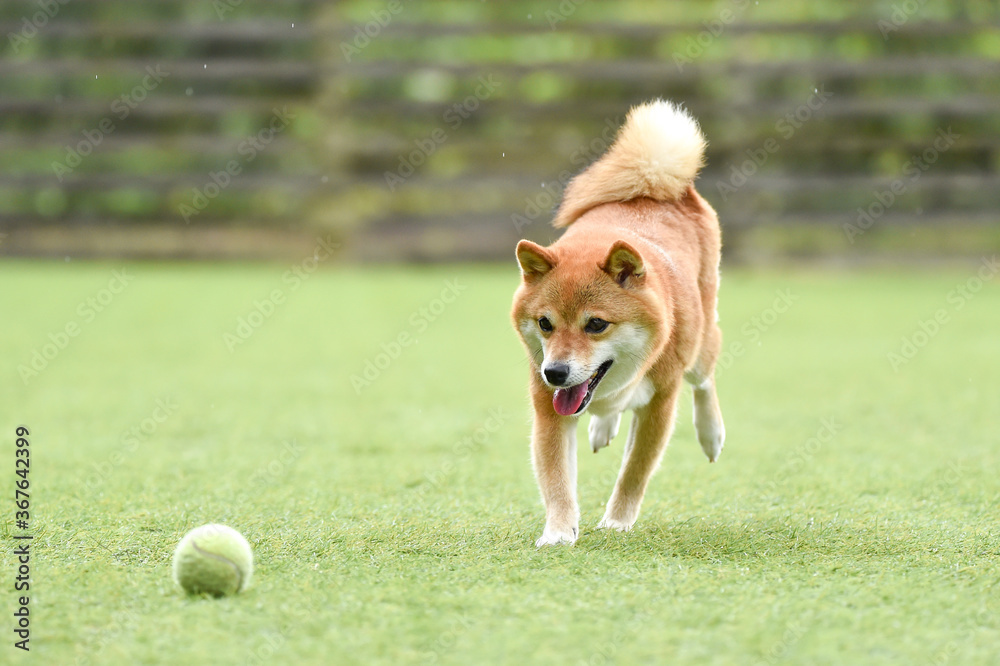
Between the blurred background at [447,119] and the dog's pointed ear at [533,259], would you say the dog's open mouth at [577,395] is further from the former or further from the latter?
the blurred background at [447,119]

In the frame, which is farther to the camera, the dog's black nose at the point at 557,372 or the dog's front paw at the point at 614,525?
the dog's front paw at the point at 614,525

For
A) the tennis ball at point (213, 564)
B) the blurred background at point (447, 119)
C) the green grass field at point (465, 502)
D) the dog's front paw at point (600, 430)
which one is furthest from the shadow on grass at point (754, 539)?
the blurred background at point (447, 119)

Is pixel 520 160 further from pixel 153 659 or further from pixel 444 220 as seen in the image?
pixel 153 659

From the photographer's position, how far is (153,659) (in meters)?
1.84

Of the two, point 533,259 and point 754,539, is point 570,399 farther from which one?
point 754,539

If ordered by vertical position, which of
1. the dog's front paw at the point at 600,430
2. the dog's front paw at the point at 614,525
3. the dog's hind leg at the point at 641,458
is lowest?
the dog's front paw at the point at 614,525

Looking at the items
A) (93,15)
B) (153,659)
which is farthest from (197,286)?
(153,659)

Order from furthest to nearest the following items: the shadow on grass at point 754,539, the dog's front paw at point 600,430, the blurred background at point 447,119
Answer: the blurred background at point 447,119
the dog's front paw at point 600,430
the shadow on grass at point 754,539

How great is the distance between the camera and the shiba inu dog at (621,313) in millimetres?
2596

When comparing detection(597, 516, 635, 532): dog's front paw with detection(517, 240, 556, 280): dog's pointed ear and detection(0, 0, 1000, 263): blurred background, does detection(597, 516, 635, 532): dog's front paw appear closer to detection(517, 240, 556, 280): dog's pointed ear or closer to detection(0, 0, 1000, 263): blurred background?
detection(517, 240, 556, 280): dog's pointed ear

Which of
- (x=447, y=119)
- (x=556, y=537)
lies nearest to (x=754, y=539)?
(x=556, y=537)

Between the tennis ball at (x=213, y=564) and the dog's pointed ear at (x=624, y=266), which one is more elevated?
the dog's pointed ear at (x=624, y=266)

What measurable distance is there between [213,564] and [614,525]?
40.1 inches

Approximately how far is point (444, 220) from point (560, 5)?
1.95 metres
